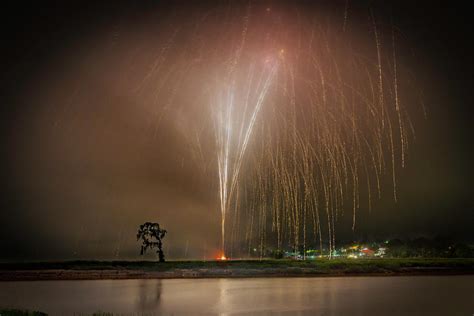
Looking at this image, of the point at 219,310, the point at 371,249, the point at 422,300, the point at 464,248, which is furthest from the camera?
the point at 371,249

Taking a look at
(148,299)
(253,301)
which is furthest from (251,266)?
(253,301)

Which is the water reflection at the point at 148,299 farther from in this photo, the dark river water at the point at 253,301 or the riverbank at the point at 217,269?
the riverbank at the point at 217,269

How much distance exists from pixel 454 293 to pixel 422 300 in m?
5.53

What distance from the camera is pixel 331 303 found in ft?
96.4

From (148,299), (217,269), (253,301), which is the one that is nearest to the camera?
(253,301)

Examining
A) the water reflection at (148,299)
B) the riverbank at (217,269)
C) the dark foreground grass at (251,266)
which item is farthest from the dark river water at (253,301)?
the dark foreground grass at (251,266)

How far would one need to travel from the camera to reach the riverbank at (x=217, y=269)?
57.9m

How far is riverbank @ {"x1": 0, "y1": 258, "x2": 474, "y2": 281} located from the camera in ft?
190

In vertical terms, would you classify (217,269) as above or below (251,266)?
below

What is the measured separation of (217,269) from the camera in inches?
2388

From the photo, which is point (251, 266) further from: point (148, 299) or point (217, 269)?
point (148, 299)

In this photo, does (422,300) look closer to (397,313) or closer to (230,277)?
(397,313)

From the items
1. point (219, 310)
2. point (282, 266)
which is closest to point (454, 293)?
point (219, 310)

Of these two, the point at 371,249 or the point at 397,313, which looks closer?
the point at 397,313
